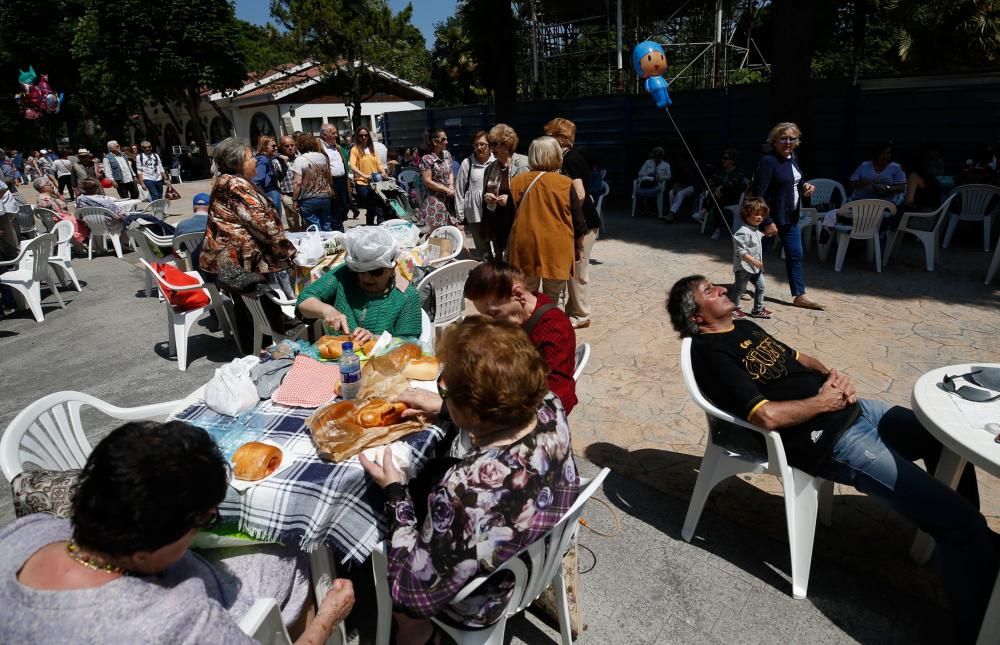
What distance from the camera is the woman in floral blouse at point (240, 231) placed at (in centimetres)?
427

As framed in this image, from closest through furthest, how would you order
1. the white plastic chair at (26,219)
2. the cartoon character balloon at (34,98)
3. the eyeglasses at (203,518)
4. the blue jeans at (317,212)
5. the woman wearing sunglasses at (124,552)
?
the woman wearing sunglasses at (124,552), the eyeglasses at (203,518), the blue jeans at (317,212), the white plastic chair at (26,219), the cartoon character balloon at (34,98)

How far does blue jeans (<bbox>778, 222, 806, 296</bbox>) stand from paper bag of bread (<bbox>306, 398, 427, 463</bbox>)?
4.69 metres

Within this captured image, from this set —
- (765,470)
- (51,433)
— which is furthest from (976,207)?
(51,433)

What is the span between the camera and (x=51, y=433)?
2303 mm

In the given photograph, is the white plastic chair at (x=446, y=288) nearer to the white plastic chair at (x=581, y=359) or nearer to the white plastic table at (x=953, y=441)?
→ the white plastic chair at (x=581, y=359)

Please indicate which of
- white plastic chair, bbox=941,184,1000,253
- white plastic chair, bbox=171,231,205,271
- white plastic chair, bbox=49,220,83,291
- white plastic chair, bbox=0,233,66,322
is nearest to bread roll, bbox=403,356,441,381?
white plastic chair, bbox=171,231,205,271

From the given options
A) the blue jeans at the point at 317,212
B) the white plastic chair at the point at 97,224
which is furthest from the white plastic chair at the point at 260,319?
the white plastic chair at the point at 97,224

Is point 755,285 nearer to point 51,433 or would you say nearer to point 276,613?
point 276,613

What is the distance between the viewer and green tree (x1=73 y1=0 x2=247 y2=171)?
2142cm

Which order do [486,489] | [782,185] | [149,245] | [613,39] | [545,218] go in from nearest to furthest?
[486,489] → [545,218] → [782,185] → [149,245] → [613,39]

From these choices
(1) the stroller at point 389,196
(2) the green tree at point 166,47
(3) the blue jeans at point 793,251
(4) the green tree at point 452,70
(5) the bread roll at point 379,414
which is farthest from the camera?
(4) the green tree at point 452,70

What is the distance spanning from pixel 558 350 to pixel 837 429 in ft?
3.71

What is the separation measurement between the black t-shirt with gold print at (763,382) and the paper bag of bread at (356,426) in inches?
47.8

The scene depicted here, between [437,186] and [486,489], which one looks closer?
[486,489]
